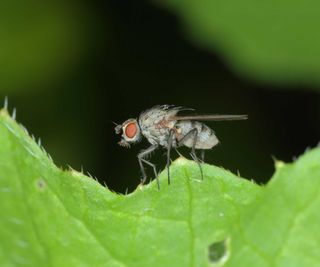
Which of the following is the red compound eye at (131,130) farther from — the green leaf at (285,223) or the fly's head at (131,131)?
the green leaf at (285,223)

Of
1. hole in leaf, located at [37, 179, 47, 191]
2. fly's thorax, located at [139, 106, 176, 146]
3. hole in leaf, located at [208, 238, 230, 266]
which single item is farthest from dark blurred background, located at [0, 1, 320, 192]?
hole in leaf, located at [208, 238, 230, 266]

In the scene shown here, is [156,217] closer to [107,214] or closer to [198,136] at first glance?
[107,214]

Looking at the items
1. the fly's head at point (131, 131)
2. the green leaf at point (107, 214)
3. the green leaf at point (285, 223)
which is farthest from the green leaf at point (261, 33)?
the green leaf at point (285, 223)

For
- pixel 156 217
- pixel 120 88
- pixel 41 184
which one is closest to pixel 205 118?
pixel 120 88

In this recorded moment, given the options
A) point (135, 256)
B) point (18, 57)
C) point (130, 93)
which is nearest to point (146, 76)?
point (130, 93)

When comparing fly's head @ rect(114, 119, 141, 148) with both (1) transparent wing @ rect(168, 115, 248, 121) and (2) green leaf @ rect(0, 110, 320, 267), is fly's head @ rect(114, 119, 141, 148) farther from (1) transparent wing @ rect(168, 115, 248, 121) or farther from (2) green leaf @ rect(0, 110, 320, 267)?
(2) green leaf @ rect(0, 110, 320, 267)

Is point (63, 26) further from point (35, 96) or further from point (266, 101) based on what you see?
point (266, 101)
